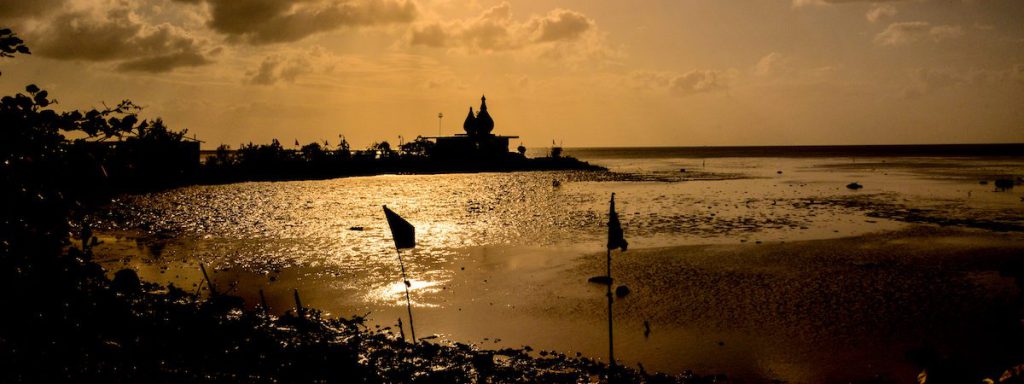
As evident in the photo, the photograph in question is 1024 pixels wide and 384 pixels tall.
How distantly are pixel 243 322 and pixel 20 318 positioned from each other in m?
8.92

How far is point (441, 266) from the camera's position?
67.2ft

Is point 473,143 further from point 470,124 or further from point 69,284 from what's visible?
point 69,284

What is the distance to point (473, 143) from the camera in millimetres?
90375

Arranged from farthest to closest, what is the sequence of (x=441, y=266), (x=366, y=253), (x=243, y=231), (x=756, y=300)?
1. (x=243, y=231)
2. (x=366, y=253)
3. (x=441, y=266)
4. (x=756, y=300)

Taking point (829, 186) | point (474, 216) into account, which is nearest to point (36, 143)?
point (474, 216)

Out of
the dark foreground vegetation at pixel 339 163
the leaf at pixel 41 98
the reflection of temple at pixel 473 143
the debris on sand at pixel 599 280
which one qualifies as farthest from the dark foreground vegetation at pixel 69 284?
the reflection of temple at pixel 473 143

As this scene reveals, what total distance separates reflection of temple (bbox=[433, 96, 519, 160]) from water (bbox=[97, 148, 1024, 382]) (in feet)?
152

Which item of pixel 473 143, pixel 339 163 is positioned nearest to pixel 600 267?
pixel 339 163

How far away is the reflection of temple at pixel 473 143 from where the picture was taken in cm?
8912

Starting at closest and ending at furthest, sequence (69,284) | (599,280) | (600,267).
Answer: (69,284)
(599,280)
(600,267)

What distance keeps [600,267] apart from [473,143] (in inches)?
2801

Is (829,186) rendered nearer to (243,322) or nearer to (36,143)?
(243,322)

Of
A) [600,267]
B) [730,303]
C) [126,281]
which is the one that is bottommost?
[730,303]

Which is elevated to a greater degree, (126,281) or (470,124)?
(470,124)
